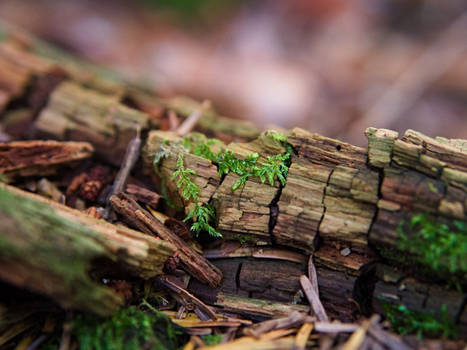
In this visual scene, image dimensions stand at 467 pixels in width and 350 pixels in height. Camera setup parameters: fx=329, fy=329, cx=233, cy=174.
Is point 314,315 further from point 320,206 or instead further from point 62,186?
point 62,186

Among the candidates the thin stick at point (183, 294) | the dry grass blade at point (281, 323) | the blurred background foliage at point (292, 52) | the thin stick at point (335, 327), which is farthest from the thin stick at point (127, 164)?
the blurred background foliage at point (292, 52)

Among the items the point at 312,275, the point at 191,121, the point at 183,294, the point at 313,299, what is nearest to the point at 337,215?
the point at 312,275

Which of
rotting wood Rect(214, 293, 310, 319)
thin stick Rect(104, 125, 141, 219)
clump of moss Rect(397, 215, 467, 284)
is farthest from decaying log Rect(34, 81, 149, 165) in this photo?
clump of moss Rect(397, 215, 467, 284)

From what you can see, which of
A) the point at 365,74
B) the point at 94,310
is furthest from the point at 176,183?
the point at 365,74

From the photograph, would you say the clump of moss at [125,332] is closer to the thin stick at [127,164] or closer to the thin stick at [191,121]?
the thin stick at [127,164]

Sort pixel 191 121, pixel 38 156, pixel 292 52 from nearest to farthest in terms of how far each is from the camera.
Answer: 1. pixel 38 156
2. pixel 191 121
3. pixel 292 52

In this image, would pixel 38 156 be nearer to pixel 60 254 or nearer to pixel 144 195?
pixel 144 195

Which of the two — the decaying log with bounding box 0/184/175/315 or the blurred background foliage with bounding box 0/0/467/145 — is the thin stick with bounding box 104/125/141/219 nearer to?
the decaying log with bounding box 0/184/175/315
